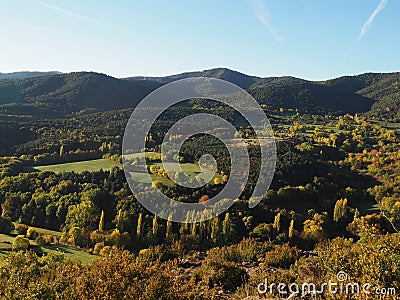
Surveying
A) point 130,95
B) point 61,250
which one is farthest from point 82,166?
point 130,95

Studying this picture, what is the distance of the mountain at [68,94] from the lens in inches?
3846

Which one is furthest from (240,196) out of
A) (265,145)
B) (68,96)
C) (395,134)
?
(68,96)

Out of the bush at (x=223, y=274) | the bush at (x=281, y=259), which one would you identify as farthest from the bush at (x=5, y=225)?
the bush at (x=281, y=259)

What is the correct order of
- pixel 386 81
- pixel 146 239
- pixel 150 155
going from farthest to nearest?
pixel 386 81
pixel 150 155
pixel 146 239

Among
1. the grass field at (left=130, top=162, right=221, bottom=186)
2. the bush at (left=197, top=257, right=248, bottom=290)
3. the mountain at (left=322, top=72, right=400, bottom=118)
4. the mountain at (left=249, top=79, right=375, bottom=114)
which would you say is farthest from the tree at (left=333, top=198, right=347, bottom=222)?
the mountain at (left=249, top=79, right=375, bottom=114)

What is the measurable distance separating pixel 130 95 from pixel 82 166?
8688cm

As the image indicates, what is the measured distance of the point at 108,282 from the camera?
7.80m

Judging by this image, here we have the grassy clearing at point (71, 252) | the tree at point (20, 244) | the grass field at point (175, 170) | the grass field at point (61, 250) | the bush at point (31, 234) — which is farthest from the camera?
the grass field at point (175, 170)

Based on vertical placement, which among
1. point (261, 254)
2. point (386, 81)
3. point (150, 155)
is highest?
point (386, 81)

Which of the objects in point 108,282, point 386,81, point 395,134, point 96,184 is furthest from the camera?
point 386,81

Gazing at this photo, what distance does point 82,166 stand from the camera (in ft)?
153

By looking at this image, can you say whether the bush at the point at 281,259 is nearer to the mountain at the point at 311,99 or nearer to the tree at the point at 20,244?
the tree at the point at 20,244

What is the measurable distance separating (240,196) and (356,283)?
3313 centimetres

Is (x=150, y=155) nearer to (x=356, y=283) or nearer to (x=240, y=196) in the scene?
(x=240, y=196)
